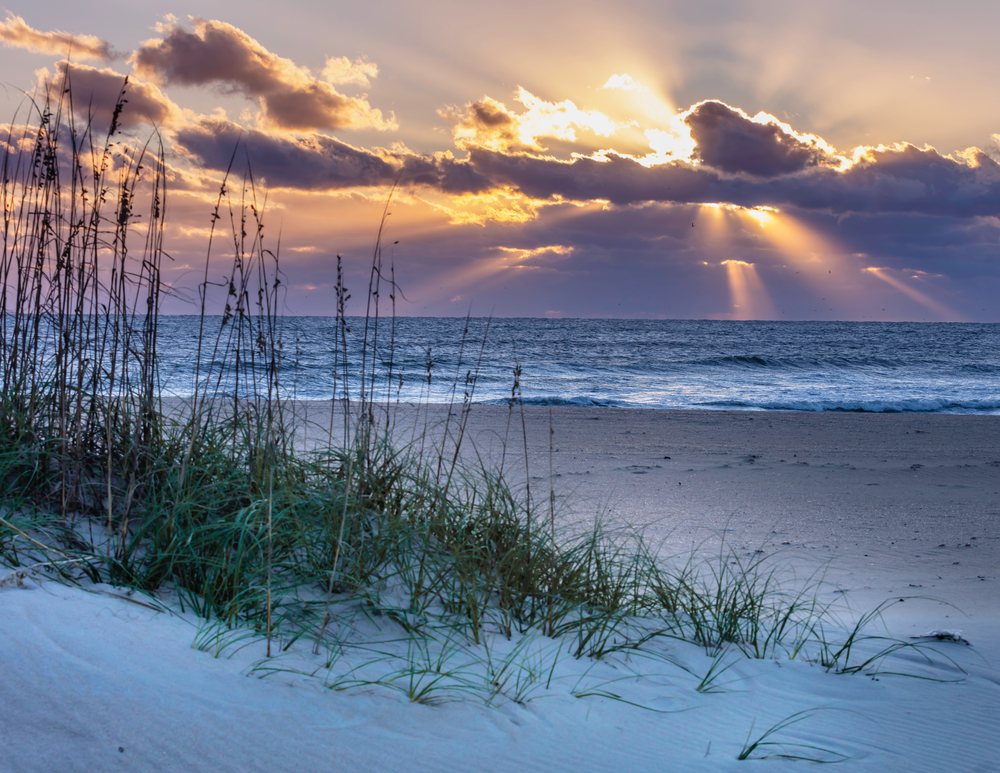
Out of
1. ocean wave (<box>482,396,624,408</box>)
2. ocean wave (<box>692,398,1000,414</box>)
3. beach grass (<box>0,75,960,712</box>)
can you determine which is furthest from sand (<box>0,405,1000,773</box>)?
ocean wave (<box>692,398,1000,414</box>)

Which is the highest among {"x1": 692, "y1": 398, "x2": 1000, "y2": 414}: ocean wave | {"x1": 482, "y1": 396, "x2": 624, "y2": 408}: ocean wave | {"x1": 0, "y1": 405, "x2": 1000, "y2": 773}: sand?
{"x1": 692, "y1": 398, "x2": 1000, "y2": 414}: ocean wave

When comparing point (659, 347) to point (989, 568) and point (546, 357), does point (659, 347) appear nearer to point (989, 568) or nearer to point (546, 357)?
point (546, 357)

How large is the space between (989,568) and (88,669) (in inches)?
199

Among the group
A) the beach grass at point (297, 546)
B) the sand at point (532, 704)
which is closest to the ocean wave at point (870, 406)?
the sand at point (532, 704)

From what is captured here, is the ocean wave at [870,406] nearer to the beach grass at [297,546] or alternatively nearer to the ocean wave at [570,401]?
the ocean wave at [570,401]

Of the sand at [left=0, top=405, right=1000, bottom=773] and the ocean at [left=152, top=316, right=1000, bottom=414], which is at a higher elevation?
the ocean at [left=152, top=316, right=1000, bottom=414]

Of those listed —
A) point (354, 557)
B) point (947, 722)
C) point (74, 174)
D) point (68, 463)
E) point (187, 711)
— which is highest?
point (74, 174)

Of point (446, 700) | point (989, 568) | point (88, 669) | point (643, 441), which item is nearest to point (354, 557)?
point (446, 700)

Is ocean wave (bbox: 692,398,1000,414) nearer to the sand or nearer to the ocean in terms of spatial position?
the ocean

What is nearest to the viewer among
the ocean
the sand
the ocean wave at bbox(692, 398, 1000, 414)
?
the sand

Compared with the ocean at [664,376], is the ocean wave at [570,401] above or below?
below

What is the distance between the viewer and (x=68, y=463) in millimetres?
3078

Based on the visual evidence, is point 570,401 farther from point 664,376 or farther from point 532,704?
point 532,704

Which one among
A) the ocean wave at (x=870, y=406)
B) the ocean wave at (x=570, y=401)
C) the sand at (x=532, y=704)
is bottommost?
the sand at (x=532, y=704)
